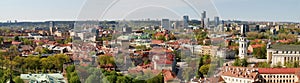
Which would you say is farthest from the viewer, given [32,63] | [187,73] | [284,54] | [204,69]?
[284,54]

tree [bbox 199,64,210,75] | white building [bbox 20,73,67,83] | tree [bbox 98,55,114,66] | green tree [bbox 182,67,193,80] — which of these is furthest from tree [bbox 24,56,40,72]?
green tree [bbox 182,67,193,80]

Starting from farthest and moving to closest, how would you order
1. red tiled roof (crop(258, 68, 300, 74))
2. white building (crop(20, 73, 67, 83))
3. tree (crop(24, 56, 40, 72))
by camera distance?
tree (crop(24, 56, 40, 72)), red tiled roof (crop(258, 68, 300, 74)), white building (crop(20, 73, 67, 83))

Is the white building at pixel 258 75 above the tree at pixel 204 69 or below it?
below

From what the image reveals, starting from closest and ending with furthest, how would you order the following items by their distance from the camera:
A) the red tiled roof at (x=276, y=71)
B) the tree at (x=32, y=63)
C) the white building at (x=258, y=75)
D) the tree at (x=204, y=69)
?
the tree at (x=204, y=69) < the white building at (x=258, y=75) < the red tiled roof at (x=276, y=71) < the tree at (x=32, y=63)

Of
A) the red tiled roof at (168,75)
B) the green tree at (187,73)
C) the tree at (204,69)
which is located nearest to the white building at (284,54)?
the tree at (204,69)

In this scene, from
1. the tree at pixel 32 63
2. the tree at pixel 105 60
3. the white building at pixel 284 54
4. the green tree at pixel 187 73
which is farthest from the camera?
the white building at pixel 284 54

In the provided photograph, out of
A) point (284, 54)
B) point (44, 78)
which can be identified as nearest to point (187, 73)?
point (44, 78)

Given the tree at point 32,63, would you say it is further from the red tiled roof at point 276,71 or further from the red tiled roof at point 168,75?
the red tiled roof at point 276,71

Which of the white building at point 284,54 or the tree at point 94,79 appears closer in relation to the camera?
the tree at point 94,79

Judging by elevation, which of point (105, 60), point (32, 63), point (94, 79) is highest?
point (105, 60)

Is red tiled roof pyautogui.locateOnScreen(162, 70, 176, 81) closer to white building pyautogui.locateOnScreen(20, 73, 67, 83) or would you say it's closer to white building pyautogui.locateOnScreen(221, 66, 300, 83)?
white building pyautogui.locateOnScreen(221, 66, 300, 83)

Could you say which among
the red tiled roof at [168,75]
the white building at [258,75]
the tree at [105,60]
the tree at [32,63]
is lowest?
the white building at [258,75]

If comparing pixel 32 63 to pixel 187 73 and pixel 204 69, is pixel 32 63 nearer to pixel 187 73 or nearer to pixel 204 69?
pixel 204 69

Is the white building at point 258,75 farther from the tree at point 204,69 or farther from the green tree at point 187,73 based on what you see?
the green tree at point 187,73
